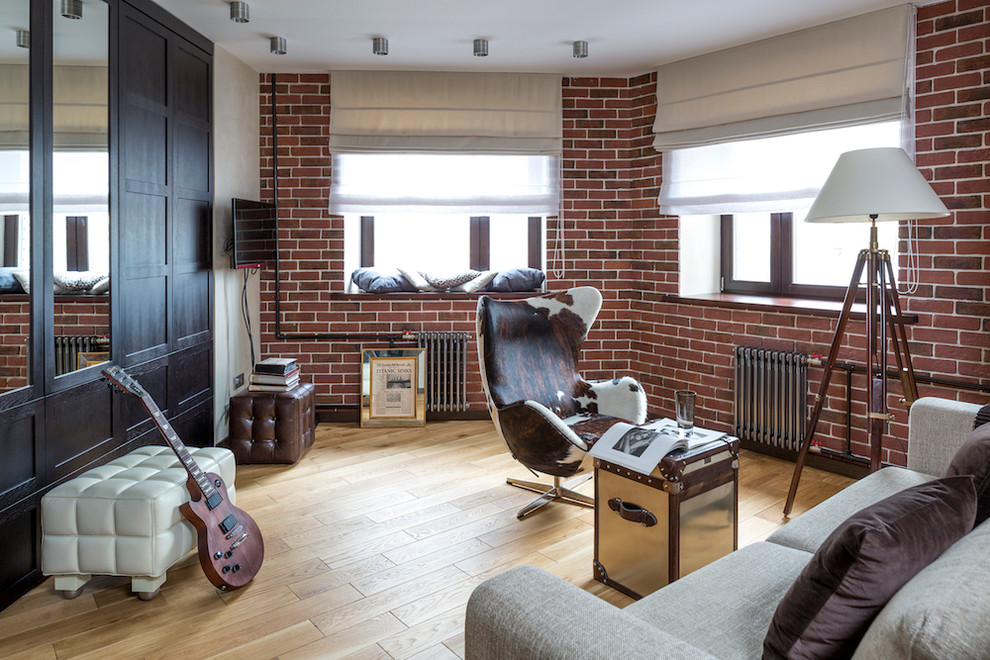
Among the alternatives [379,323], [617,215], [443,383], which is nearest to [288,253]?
[379,323]

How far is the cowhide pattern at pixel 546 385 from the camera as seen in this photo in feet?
10.0

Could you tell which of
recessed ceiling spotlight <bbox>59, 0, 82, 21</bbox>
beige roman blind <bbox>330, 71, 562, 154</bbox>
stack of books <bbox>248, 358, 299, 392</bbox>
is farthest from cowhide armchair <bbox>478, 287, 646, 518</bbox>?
recessed ceiling spotlight <bbox>59, 0, 82, 21</bbox>

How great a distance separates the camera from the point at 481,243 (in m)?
5.38

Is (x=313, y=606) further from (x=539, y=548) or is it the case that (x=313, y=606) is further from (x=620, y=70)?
(x=620, y=70)

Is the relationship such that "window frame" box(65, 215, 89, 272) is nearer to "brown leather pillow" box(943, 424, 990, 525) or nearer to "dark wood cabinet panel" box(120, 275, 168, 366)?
"dark wood cabinet panel" box(120, 275, 168, 366)

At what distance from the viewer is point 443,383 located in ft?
16.5

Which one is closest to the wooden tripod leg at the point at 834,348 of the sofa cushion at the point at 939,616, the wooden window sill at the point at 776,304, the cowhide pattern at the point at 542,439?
the wooden window sill at the point at 776,304

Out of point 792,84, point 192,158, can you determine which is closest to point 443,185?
point 192,158

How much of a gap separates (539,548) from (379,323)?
2.55 meters

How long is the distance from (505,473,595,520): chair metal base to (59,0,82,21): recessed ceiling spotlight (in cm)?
288

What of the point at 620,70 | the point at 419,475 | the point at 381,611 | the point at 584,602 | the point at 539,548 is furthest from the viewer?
the point at 620,70

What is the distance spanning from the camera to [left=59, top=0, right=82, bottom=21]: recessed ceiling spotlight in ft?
9.09

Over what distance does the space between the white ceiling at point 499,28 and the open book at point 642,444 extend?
7.32 ft

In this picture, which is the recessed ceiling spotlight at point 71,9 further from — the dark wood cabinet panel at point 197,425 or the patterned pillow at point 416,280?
the patterned pillow at point 416,280
